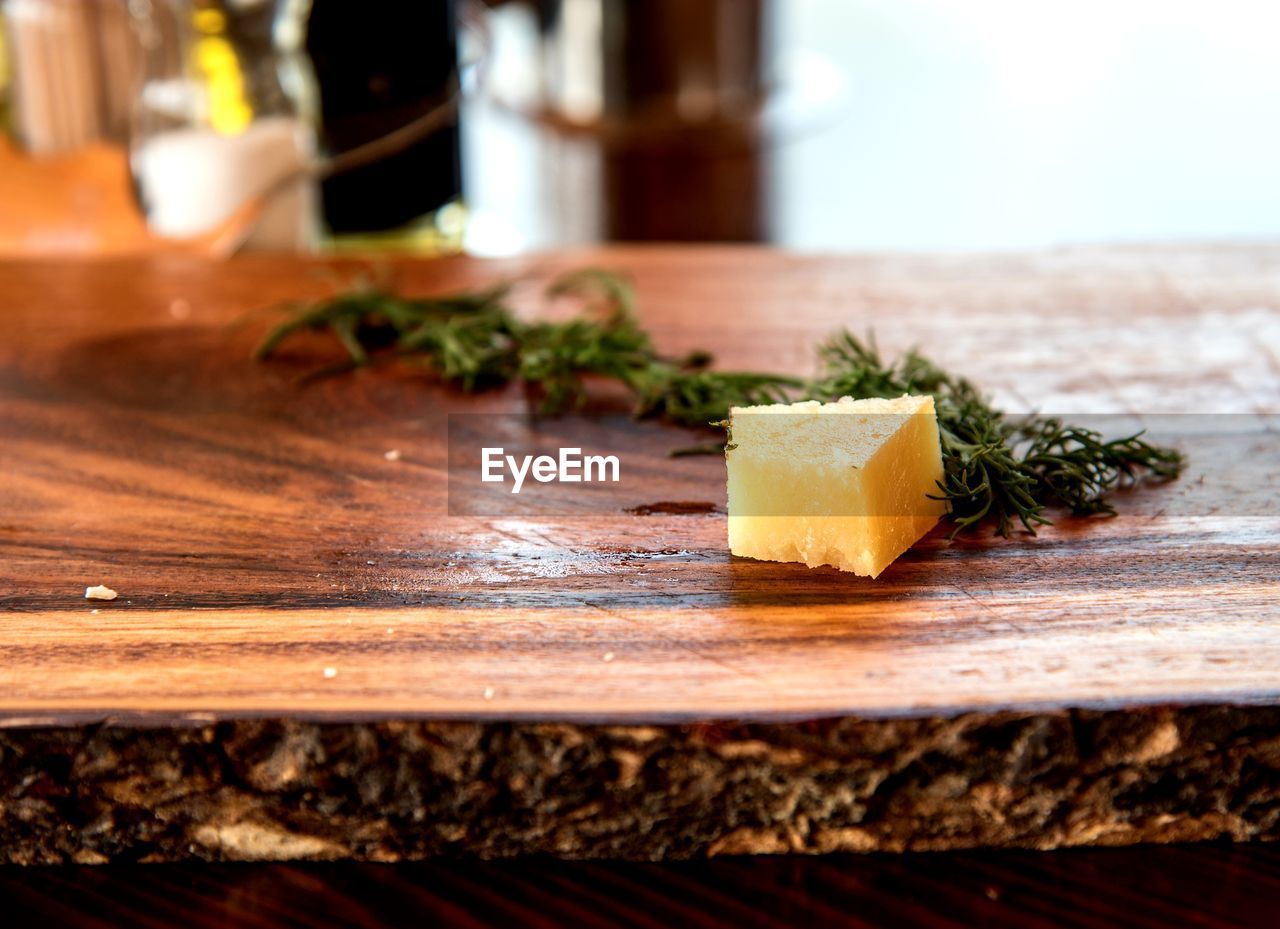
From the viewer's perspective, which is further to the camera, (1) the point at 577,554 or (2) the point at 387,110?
(2) the point at 387,110

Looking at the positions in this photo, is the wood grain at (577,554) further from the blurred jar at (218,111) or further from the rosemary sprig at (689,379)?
the blurred jar at (218,111)

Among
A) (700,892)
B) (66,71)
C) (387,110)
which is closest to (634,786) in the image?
(700,892)

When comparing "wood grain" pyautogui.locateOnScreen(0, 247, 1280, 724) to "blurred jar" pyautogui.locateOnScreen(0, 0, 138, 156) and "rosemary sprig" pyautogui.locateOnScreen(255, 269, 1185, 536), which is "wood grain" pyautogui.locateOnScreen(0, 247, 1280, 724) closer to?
"rosemary sprig" pyautogui.locateOnScreen(255, 269, 1185, 536)

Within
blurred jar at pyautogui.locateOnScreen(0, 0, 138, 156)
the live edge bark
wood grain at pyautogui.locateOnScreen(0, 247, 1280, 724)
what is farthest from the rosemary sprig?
blurred jar at pyautogui.locateOnScreen(0, 0, 138, 156)

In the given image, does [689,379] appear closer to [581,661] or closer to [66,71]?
[581,661]

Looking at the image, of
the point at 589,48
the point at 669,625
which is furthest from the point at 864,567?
the point at 589,48

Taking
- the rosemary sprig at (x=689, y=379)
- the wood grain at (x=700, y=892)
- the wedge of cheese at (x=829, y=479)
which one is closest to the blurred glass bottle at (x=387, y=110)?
the rosemary sprig at (x=689, y=379)

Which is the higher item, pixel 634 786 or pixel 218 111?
pixel 218 111

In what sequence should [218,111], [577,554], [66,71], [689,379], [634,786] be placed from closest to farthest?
[634,786] < [577,554] < [689,379] < [218,111] < [66,71]
